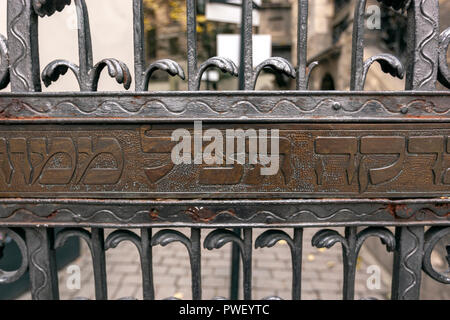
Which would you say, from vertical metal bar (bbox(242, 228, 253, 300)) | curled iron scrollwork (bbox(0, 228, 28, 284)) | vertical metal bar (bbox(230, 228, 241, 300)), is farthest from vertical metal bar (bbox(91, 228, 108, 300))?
vertical metal bar (bbox(230, 228, 241, 300))

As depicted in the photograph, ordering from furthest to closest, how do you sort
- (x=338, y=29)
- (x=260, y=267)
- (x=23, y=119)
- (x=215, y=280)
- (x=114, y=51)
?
(x=338, y=29)
(x=260, y=267)
(x=215, y=280)
(x=114, y=51)
(x=23, y=119)

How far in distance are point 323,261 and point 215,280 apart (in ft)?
4.82

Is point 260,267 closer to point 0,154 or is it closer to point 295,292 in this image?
point 295,292

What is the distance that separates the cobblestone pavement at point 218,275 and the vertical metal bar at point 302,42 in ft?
7.76

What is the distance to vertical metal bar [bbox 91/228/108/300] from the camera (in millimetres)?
1061

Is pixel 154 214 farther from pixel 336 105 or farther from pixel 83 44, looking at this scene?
pixel 336 105

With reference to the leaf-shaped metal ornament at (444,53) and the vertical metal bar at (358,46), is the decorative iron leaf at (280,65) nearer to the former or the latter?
the vertical metal bar at (358,46)

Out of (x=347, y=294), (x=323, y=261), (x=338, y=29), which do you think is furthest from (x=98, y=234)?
(x=338, y=29)

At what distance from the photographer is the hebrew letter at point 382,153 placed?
39.7 inches

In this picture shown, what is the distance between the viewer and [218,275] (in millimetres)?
3162

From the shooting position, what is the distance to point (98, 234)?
3.49ft

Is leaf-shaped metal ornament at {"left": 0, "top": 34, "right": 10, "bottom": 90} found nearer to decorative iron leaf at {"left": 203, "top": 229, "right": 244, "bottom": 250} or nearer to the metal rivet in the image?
decorative iron leaf at {"left": 203, "top": 229, "right": 244, "bottom": 250}

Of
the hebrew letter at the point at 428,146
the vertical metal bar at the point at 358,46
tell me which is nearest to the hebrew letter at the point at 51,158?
the vertical metal bar at the point at 358,46

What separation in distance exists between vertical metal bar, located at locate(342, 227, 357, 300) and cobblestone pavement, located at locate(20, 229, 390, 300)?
5.82 ft
